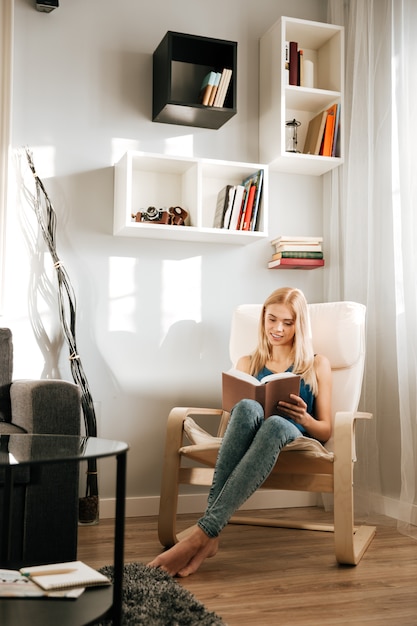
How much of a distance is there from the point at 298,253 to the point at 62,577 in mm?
2240

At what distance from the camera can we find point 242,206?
332cm

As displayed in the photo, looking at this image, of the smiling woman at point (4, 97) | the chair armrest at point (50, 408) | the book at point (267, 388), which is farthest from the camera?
the smiling woman at point (4, 97)

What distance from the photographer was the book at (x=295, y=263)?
341 cm

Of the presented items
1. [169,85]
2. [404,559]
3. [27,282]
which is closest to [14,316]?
[27,282]

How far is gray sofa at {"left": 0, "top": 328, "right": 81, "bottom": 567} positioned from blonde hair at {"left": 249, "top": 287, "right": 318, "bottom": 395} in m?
0.85

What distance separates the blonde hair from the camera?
2.76 m

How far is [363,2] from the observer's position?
3268 millimetres

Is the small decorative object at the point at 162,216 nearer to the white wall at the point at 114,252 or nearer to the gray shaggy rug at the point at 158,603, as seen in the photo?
the white wall at the point at 114,252

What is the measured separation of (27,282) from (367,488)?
1.78 meters

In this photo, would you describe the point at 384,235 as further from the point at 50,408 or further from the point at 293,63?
the point at 50,408

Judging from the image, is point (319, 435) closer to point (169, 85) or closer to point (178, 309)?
point (178, 309)

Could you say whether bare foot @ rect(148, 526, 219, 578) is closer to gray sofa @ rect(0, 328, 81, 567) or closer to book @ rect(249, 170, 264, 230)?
gray sofa @ rect(0, 328, 81, 567)

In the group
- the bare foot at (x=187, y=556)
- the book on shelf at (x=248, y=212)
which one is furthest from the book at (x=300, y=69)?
the bare foot at (x=187, y=556)

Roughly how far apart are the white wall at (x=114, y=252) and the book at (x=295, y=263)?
0.09 m
